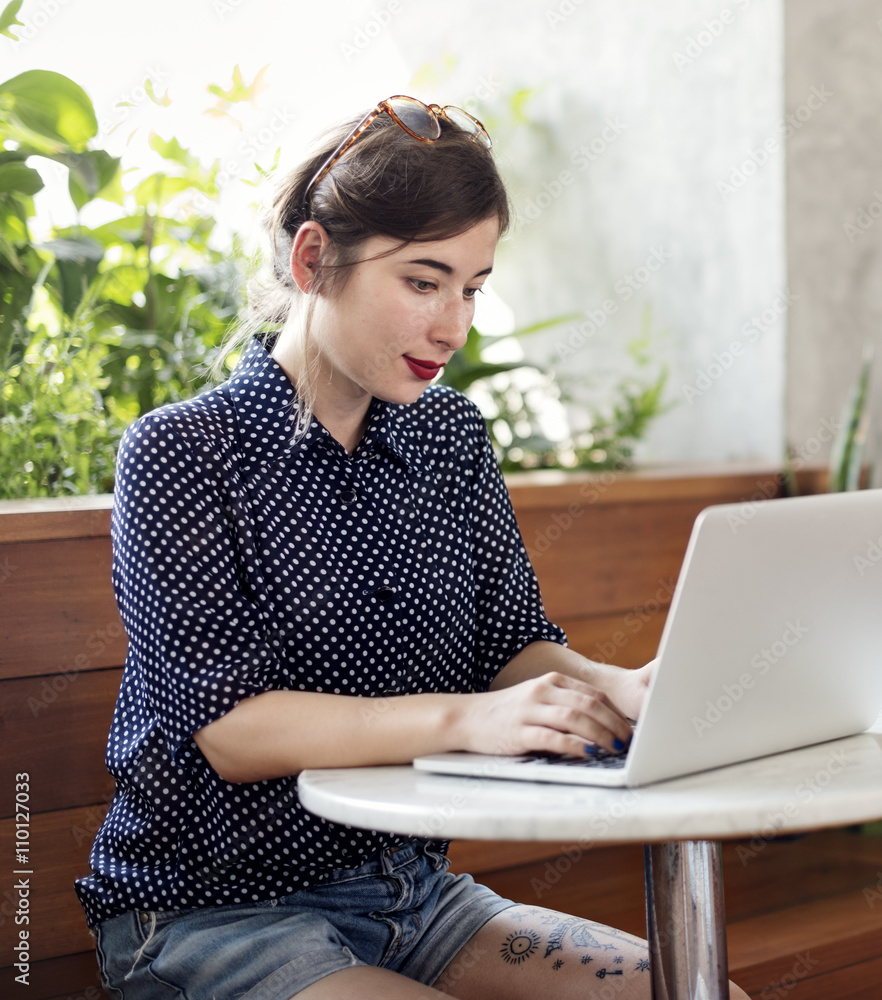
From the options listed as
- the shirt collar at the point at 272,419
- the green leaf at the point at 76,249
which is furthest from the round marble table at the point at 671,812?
the green leaf at the point at 76,249

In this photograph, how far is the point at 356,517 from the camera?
1.31 m

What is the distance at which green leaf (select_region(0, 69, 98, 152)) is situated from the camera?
6.33 ft

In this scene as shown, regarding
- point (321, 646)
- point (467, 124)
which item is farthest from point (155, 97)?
point (321, 646)

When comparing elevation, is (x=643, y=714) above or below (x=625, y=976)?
above

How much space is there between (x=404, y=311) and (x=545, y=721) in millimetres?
498

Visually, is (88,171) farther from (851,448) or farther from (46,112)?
(851,448)

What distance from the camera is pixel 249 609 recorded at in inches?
45.2

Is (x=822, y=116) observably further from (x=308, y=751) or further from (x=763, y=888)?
(x=308, y=751)

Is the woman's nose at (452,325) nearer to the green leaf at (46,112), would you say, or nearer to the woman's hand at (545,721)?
the woman's hand at (545,721)

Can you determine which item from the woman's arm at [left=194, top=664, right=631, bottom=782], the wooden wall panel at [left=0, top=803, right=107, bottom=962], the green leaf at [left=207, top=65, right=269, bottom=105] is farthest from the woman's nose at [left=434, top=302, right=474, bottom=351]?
the green leaf at [left=207, top=65, right=269, bottom=105]

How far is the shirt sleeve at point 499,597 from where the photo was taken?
1.45m

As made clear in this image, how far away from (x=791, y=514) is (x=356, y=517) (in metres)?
0.58

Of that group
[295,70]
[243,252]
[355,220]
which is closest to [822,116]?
Result: [295,70]

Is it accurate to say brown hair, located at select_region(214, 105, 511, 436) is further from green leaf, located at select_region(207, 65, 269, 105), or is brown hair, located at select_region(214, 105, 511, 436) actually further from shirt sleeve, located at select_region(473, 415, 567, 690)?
green leaf, located at select_region(207, 65, 269, 105)
